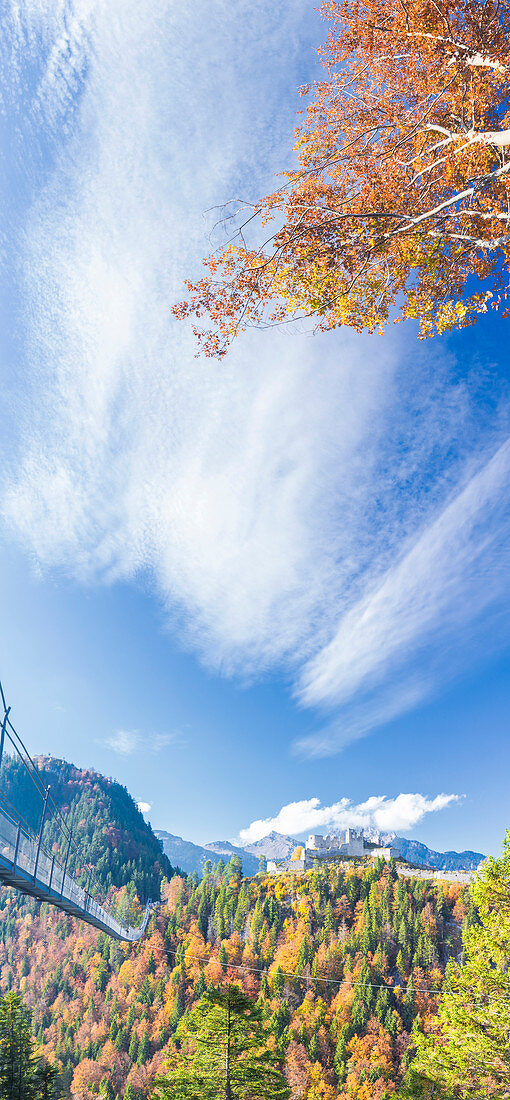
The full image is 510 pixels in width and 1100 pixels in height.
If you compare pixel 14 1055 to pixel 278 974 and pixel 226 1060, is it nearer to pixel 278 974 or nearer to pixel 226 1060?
pixel 226 1060

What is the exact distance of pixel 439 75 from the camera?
492 cm

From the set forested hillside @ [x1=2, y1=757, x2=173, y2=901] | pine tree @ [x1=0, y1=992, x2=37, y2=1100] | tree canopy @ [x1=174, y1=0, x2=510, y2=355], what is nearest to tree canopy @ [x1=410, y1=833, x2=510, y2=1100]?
tree canopy @ [x1=174, y1=0, x2=510, y2=355]

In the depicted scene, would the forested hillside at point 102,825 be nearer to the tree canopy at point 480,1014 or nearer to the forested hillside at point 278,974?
the forested hillside at point 278,974

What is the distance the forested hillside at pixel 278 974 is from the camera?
6362 cm

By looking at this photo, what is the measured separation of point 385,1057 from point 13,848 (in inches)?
2917

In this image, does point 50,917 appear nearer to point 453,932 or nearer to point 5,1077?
point 453,932

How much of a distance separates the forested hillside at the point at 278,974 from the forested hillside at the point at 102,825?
501 inches

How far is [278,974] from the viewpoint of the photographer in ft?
247

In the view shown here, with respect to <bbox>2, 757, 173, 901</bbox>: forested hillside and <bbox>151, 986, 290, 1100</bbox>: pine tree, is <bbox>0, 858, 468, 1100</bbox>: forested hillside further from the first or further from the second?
<bbox>151, 986, 290, 1100</bbox>: pine tree

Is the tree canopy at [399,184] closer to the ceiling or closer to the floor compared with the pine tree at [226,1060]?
closer to the ceiling

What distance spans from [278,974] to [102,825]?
8651 centimetres

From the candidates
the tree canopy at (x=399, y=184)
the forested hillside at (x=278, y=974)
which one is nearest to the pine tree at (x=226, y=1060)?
the tree canopy at (x=399, y=184)

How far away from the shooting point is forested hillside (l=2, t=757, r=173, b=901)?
117 m

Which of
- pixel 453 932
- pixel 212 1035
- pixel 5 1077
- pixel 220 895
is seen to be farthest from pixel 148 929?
pixel 212 1035
